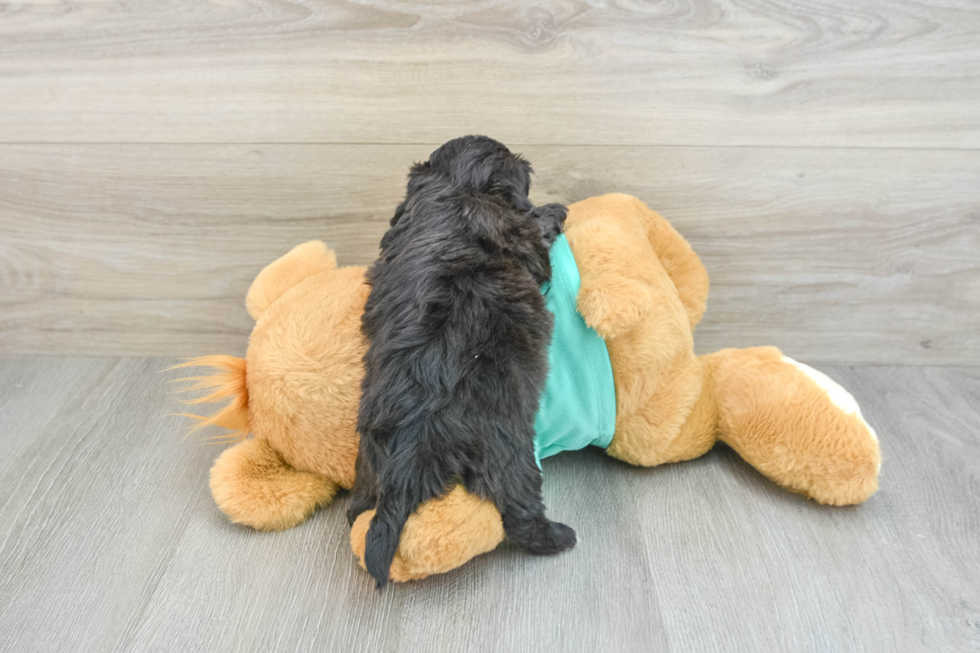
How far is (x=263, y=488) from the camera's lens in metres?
0.69

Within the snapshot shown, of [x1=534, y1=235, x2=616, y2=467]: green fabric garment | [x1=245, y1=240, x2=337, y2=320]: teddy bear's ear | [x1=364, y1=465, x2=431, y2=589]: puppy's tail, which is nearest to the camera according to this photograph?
[x1=364, y1=465, x2=431, y2=589]: puppy's tail

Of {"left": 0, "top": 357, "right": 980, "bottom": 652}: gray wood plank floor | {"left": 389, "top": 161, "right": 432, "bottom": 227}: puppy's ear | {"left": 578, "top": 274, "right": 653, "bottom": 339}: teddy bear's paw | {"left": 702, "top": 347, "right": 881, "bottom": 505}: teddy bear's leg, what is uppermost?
{"left": 389, "top": 161, "right": 432, "bottom": 227}: puppy's ear

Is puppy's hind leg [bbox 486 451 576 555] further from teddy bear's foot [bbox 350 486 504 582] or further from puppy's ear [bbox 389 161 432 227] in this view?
puppy's ear [bbox 389 161 432 227]

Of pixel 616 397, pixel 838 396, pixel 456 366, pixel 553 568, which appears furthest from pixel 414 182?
pixel 838 396

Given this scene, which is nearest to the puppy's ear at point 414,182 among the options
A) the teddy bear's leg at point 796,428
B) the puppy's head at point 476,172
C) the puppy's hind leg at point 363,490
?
the puppy's head at point 476,172

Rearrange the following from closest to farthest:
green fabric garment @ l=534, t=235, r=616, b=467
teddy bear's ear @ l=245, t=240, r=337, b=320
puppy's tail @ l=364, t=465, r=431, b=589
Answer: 1. puppy's tail @ l=364, t=465, r=431, b=589
2. green fabric garment @ l=534, t=235, r=616, b=467
3. teddy bear's ear @ l=245, t=240, r=337, b=320

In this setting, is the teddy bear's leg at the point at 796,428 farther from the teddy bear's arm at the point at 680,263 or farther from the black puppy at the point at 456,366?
the black puppy at the point at 456,366

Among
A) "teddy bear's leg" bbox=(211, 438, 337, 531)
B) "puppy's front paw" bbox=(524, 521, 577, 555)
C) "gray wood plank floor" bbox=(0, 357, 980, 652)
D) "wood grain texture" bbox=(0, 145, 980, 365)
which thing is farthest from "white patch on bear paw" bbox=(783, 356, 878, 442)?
"teddy bear's leg" bbox=(211, 438, 337, 531)

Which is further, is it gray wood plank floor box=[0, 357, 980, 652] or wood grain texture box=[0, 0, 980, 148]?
wood grain texture box=[0, 0, 980, 148]

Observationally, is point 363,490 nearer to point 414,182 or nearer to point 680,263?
point 414,182

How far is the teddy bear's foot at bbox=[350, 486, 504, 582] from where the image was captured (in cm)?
55

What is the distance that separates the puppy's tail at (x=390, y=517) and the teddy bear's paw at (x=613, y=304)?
230 millimetres

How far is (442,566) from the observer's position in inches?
22.4

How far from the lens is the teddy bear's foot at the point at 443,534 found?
0.55 metres
